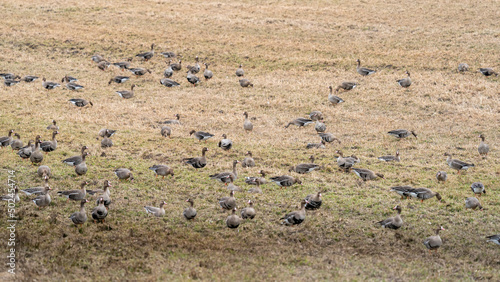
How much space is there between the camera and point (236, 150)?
2536 cm

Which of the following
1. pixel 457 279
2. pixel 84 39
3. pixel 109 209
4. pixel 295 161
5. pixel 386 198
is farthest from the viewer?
pixel 84 39

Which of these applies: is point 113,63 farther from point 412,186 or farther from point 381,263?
point 381,263

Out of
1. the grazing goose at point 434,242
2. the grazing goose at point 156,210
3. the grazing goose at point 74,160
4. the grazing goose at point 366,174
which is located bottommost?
the grazing goose at point 74,160

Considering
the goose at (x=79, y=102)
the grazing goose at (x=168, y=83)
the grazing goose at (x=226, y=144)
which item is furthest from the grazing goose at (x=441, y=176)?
the goose at (x=79, y=102)

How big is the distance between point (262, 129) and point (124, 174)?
10.7 meters

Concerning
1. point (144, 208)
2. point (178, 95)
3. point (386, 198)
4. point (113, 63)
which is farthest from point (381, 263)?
point (113, 63)

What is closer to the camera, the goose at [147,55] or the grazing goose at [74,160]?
the grazing goose at [74,160]

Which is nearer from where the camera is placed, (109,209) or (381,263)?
(381,263)

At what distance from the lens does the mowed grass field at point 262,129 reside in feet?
49.1

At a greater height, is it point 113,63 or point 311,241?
point 311,241

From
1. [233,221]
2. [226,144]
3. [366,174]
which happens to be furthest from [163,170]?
[366,174]

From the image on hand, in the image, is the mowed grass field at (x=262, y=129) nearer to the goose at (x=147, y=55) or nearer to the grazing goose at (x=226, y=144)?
the grazing goose at (x=226, y=144)

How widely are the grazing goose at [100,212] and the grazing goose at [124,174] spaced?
3.79 metres

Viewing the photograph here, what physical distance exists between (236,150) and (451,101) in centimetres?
1608
